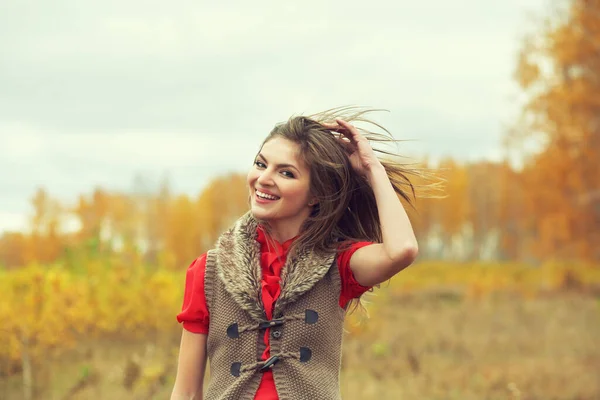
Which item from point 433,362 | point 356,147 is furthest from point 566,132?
point 356,147

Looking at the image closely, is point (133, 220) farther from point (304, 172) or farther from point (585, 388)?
point (304, 172)

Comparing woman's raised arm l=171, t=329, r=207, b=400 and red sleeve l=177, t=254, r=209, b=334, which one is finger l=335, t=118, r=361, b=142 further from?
woman's raised arm l=171, t=329, r=207, b=400

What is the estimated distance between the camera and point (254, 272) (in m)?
2.44

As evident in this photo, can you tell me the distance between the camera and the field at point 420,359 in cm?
533

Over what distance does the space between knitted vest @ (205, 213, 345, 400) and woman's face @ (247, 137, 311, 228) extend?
160mm

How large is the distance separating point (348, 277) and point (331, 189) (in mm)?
303

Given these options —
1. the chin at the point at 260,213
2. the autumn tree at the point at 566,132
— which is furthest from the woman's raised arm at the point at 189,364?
the autumn tree at the point at 566,132

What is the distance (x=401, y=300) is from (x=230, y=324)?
1426cm

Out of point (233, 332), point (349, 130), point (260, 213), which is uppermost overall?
point (349, 130)

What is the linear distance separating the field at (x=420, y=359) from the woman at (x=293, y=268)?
46cm

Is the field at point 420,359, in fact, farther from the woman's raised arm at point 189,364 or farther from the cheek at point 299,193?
the woman's raised arm at point 189,364

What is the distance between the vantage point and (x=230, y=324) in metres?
2.38

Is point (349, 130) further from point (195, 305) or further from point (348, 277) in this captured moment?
point (195, 305)

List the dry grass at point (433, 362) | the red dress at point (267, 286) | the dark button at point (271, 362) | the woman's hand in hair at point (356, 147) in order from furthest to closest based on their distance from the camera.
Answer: the dry grass at point (433, 362) → the woman's hand in hair at point (356, 147) → the red dress at point (267, 286) → the dark button at point (271, 362)
